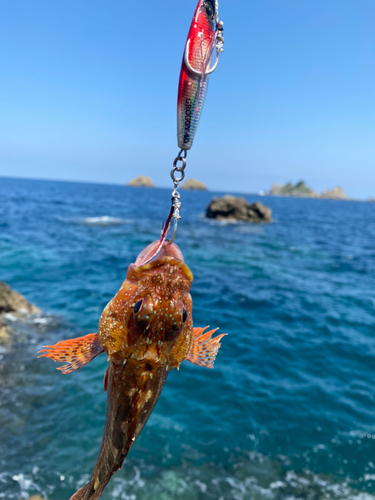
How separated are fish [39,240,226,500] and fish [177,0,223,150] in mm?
974

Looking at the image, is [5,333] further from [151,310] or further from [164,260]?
[164,260]

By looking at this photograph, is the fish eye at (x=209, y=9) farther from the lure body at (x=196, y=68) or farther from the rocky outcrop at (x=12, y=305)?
the rocky outcrop at (x=12, y=305)

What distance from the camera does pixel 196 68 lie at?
227cm

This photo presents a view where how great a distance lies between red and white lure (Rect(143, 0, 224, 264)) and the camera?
7.37ft

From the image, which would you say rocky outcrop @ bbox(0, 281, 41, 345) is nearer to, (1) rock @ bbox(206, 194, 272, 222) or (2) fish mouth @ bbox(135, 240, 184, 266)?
(2) fish mouth @ bbox(135, 240, 184, 266)

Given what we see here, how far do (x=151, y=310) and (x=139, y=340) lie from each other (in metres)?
0.29

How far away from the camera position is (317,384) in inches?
344

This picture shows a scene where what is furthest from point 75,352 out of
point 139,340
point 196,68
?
point 196,68

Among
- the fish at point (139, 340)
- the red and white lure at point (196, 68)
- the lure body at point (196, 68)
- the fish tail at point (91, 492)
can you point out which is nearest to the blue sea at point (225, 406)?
the fish tail at point (91, 492)

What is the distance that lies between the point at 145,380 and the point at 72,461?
5062 millimetres

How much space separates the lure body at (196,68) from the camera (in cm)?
224

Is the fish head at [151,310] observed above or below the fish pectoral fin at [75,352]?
above

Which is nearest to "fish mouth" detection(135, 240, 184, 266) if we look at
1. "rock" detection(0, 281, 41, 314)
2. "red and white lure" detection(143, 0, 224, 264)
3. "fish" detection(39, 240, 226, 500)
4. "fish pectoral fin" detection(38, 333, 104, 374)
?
"fish" detection(39, 240, 226, 500)

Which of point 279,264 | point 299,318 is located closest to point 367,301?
point 299,318
